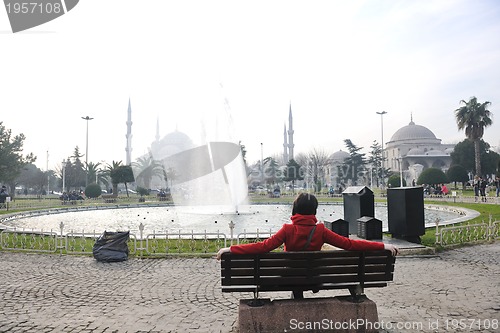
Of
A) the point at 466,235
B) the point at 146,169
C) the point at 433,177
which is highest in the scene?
the point at 146,169

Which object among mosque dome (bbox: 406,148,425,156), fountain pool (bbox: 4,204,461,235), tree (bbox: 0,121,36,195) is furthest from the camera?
mosque dome (bbox: 406,148,425,156)

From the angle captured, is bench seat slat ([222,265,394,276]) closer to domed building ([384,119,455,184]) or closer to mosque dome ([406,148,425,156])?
domed building ([384,119,455,184])

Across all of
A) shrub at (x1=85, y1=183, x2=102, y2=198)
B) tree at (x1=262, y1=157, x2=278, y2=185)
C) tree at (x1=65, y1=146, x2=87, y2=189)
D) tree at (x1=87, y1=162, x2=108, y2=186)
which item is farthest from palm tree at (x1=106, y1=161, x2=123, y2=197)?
tree at (x1=262, y1=157, x2=278, y2=185)

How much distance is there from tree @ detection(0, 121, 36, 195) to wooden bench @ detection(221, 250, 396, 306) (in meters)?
47.6

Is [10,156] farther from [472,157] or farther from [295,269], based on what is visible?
[472,157]

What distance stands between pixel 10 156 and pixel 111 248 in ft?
143

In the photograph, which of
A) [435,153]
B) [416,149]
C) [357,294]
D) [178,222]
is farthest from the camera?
[416,149]

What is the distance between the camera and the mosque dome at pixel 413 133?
107 meters

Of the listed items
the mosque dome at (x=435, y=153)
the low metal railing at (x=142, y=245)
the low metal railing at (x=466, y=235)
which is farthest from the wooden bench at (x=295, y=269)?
the mosque dome at (x=435, y=153)

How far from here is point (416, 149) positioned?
334 feet

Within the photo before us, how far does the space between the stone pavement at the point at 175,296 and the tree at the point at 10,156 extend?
1621 inches

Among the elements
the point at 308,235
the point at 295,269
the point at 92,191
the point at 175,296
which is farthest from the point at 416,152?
the point at 295,269

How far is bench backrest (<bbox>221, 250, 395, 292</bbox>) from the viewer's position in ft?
13.5

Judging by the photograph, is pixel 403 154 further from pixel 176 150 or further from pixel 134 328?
pixel 134 328
